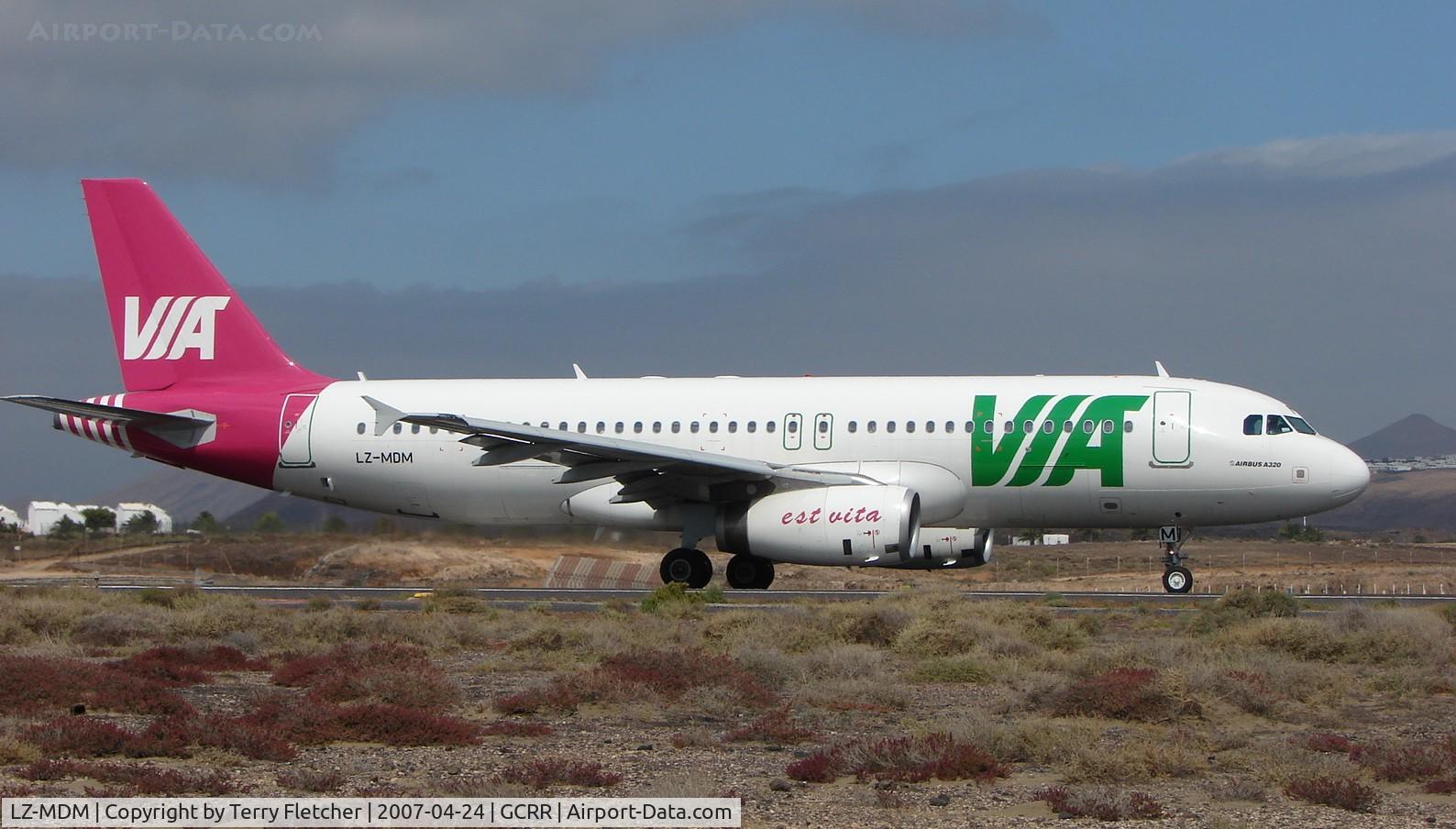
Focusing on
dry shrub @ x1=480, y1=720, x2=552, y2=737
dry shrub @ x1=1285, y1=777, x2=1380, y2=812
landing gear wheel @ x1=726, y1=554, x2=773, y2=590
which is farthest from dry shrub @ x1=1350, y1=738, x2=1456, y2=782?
landing gear wheel @ x1=726, y1=554, x2=773, y2=590

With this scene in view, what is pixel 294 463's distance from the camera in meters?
27.9

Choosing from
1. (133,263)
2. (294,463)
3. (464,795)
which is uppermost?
(133,263)

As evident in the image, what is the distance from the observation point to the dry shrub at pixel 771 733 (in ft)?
38.5

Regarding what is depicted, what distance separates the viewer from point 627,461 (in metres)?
24.5

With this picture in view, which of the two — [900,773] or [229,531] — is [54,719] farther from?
[229,531]

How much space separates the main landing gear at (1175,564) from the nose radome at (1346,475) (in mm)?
2455

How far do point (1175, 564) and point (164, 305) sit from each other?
60.0 feet

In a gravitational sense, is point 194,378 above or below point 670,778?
above

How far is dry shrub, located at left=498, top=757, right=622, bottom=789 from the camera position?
9.68 metres

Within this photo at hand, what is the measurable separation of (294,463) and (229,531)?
12783 mm

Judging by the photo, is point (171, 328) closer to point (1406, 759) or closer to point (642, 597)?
point (642, 597)

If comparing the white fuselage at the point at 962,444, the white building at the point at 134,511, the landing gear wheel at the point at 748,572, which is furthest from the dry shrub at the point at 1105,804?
the white building at the point at 134,511

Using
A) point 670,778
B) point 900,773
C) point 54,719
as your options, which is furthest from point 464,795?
point 54,719

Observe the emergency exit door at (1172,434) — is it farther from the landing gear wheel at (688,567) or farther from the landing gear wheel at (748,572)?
the landing gear wheel at (688,567)
